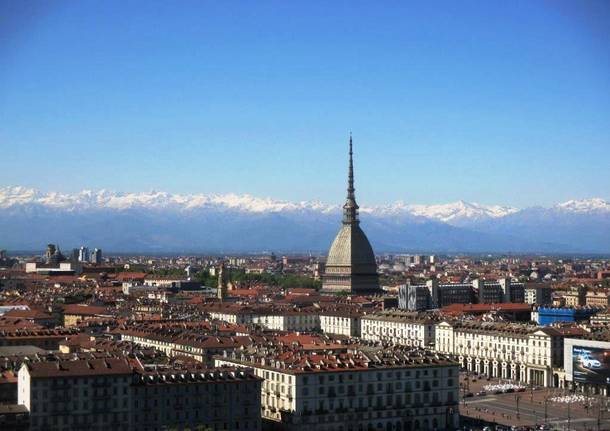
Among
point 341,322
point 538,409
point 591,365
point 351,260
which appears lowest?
point 538,409

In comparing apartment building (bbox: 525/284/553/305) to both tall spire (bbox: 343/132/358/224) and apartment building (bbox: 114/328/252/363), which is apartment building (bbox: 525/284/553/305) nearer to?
tall spire (bbox: 343/132/358/224)

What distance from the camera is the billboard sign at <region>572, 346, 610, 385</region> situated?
249ft

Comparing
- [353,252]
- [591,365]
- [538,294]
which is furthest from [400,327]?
[538,294]

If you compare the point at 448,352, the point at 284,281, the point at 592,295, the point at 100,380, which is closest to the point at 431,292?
the point at 592,295

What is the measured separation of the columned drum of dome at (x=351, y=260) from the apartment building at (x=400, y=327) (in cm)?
4315

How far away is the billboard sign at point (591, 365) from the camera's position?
75750mm

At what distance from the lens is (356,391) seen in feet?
199

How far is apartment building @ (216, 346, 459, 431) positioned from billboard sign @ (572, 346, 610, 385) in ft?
51.2

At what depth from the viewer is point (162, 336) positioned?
81.0 m

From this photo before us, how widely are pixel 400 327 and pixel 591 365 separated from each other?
1085 inches

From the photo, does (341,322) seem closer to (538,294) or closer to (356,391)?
(538,294)

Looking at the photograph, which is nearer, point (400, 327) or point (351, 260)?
point (400, 327)

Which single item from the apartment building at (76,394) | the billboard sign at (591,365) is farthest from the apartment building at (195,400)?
the billboard sign at (591,365)

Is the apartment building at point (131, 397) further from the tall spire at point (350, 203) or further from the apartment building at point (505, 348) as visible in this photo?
the tall spire at point (350, 203)
